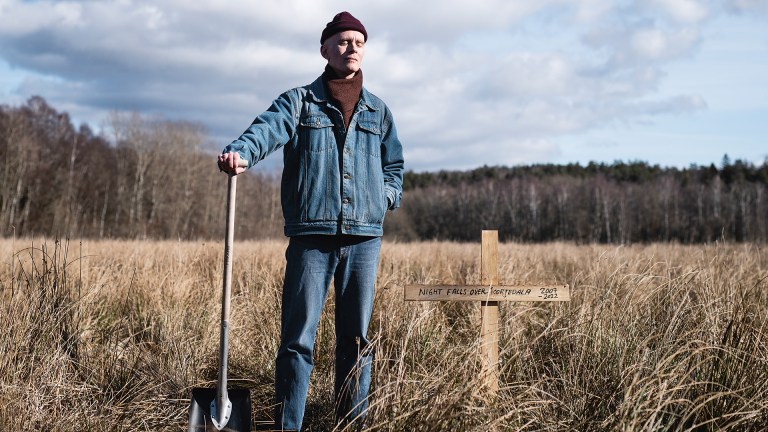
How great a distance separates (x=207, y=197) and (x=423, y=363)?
146 ft

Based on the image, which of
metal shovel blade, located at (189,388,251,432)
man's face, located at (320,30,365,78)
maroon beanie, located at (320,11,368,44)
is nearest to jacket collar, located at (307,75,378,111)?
man's face, located at (320,30,365,78)

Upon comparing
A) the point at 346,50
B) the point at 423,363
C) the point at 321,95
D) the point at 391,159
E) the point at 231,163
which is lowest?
the point at 423,363

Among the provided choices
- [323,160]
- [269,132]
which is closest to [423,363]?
[323,160]

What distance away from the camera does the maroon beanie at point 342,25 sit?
3125mm

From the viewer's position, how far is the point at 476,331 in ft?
13.8

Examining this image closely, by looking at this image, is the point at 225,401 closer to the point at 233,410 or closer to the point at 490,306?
the point at 233,410

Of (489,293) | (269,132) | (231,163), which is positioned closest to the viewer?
(231,163)

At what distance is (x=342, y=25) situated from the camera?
10.2 ft

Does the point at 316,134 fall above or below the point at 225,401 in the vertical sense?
above

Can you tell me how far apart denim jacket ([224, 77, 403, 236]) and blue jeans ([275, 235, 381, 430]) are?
0.10m

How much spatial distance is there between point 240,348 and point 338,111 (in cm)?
200

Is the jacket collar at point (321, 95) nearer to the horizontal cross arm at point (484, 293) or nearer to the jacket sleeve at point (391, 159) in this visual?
the jacket sleeve at point (391, 159)

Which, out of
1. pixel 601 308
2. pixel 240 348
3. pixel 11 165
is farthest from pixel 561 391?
pixel 11 165

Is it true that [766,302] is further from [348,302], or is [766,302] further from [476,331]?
[348,302]
